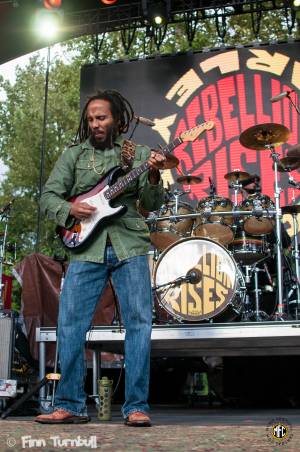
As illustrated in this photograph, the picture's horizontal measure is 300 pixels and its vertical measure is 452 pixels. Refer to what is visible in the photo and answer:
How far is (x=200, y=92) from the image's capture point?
10.6m

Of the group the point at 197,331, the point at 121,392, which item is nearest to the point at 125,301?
→ the point at 197,331

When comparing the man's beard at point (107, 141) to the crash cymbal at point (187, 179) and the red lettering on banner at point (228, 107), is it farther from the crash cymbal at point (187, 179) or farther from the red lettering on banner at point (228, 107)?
the red lettering on banner at point (228, 107)

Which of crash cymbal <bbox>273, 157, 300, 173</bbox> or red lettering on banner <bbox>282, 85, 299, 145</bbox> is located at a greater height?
red lettering on banner <bbox>282, 85, 299, 145</bbox>

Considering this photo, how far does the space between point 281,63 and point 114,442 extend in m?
8.82

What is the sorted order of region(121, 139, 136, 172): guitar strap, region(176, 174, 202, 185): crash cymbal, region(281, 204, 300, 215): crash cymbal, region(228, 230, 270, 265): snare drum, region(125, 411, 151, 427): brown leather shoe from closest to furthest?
region(125, 411, 151, 427): brown leather shoe → region(121, 139, 136, 172): guitar strap → region(228, 230, 270, 265): snare drum → region(281, 204, 300, 215): crash cymbal → region(176, 174, 202, 185): crash cymbal

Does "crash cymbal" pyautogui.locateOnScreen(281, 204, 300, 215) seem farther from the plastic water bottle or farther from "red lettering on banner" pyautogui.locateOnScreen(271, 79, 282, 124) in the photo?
the plastic water bottle

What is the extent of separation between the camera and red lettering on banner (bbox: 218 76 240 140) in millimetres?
10406

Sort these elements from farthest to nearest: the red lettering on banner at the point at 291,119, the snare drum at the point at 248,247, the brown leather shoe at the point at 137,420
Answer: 1. the red lettering on banner at the point at 291,119
2. the snare drum at the point at 248,247
3. the brown leather shoe at the point at 137,420

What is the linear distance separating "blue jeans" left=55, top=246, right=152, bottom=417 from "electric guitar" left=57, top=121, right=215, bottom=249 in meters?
0.14

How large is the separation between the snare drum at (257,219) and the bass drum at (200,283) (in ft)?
3.35

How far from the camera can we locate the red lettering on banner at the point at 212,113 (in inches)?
411

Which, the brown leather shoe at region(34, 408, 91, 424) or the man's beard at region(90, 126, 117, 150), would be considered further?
the man's beard at region(90, 126, 117, 150)

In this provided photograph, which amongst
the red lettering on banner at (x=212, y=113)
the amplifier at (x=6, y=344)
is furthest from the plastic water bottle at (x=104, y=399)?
the red lettering on banner at (x=212, y=113)

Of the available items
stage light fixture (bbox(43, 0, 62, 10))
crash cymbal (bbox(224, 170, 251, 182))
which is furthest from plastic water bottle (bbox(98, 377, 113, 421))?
stage light fixture (bbox(43, 0, 62, 10))
